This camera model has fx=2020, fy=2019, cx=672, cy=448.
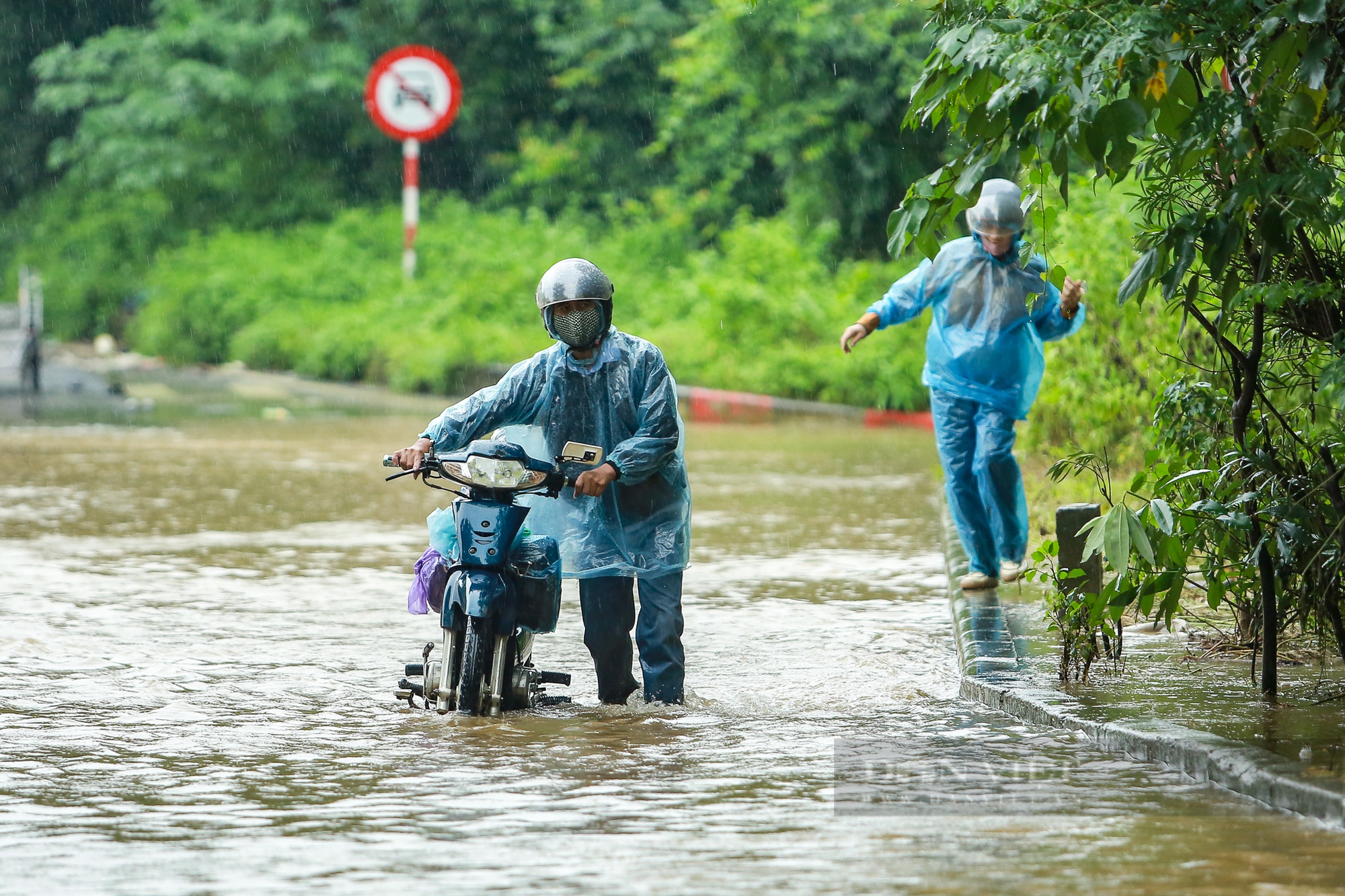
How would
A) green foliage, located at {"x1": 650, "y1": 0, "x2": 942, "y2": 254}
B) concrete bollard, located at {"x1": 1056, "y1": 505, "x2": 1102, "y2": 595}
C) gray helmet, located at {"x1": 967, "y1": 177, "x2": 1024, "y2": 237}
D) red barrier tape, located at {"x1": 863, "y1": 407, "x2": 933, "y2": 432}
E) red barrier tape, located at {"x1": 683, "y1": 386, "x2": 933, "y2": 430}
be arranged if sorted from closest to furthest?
concrete bollard, located at {"x1": 1056, "y1": 505, "x2": 1102, "y2": 595}
gray helmet, located at {"x1": 967, "y1": 177, "x2": 1024, "y2": 237}
red barrier tape, located at {"x1": 863, "y1": 407, "x2": 933, "y2": 432}
red barrier tape, located at {"x1": 683, "y1": 386, "x2": 933, "y2": 430}
green foliage, located at {"x1": 650, "y1": 0, "x2": 942, "y2": 254}

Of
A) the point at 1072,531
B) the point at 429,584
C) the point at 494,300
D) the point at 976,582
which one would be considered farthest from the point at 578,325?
the point at 494,300

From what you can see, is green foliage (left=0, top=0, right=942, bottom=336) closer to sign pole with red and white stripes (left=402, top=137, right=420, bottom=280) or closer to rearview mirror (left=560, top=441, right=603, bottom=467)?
sign pole with red and white stripes (left=402, top=137, right=420, bottom=280)

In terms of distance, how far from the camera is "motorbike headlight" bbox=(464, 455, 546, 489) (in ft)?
21.7

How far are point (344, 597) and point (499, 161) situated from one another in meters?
25.6

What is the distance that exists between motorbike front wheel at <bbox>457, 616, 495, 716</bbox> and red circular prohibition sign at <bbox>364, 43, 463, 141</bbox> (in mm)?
23170

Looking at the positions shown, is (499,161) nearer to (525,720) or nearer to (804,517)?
(804,517)

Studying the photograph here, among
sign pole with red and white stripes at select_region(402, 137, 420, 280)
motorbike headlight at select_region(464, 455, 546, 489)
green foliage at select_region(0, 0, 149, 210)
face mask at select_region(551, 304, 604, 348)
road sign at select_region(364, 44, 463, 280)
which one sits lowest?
motorbike headlight at select_region(464, 455, 546, 489)

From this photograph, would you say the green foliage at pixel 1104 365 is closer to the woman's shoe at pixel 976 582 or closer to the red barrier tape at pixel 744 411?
the woman's shoe at pixel 976 582

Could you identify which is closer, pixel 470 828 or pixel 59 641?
pixel 470 828

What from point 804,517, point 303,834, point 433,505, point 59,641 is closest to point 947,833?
point 303,834

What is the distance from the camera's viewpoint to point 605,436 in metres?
7.02

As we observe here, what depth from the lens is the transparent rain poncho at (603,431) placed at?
699cm

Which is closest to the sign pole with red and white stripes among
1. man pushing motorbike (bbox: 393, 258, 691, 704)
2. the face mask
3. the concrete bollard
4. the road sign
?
the road sign

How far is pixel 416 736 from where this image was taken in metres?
6.59
